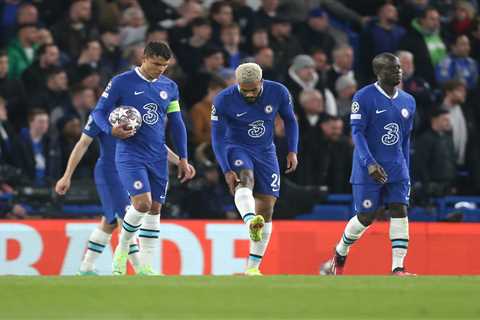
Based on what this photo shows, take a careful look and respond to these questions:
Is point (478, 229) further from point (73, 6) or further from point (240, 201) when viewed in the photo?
point (73, 6)

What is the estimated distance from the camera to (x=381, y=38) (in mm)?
21234

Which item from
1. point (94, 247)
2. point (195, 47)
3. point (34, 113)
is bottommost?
point (94, 247)

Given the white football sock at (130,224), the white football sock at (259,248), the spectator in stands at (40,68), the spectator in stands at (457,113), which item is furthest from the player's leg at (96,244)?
the spectator in stands at (457,113)

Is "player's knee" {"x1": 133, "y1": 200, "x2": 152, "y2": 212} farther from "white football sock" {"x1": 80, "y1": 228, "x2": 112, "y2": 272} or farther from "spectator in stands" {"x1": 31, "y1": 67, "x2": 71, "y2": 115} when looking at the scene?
"spectator in stands" {"x1": 31, "y1": 67, "x2": 71, "y2": 115}

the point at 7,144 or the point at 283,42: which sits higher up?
the point at 283,42

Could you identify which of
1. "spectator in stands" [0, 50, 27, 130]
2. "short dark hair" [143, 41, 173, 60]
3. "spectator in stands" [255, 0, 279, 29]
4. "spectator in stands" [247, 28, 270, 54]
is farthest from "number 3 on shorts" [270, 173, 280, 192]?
"spectator in stands" [255, 0, 279, 29]

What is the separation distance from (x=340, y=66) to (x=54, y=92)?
4.15 meters

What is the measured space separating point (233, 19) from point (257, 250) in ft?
23.4

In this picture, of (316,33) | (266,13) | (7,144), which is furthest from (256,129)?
(316,33)

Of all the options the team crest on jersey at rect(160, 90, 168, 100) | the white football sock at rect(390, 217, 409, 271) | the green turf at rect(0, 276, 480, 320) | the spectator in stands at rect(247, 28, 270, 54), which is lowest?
the green turf at rect(0, 276, 480, 320)

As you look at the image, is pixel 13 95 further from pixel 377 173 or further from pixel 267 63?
pixel 377 173

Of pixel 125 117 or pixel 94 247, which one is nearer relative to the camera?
pixel 125 117

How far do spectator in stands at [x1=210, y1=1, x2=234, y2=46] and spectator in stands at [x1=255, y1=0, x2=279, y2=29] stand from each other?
636mm

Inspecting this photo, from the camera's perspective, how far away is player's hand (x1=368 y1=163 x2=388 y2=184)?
13.9 meters
